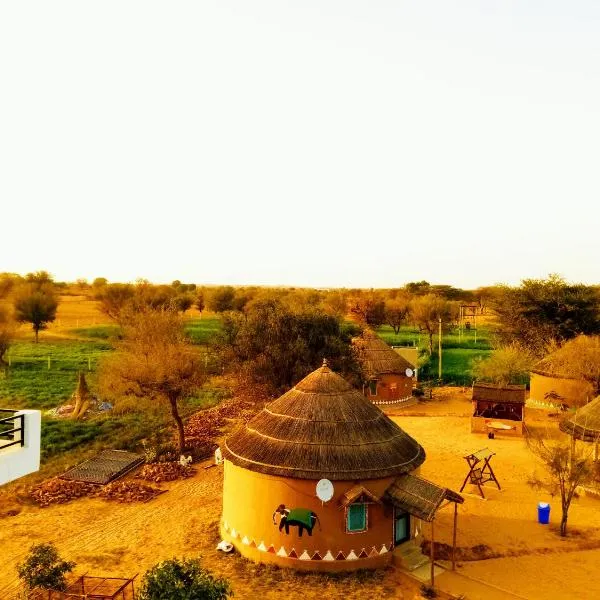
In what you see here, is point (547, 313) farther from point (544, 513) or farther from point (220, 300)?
point (220, 300)

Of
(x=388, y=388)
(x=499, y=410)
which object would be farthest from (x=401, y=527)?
(x=388, y=388)

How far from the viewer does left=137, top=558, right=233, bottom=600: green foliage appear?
12.0m

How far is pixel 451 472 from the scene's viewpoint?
27.1 metres

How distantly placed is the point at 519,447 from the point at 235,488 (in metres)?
19.2

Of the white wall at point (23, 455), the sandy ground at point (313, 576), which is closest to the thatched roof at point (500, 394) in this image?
the sandy ground at point (313, 576)

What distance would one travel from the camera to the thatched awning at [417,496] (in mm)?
16438

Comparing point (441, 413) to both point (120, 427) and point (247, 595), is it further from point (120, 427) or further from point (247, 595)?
point (247, 595)

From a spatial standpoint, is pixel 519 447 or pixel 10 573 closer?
pixel 10 573

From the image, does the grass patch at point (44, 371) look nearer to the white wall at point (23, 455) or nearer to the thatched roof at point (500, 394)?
the thatched roof at point (500, 394)

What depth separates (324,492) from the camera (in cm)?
1666

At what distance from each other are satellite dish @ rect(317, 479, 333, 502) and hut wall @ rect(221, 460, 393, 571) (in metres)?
0.29

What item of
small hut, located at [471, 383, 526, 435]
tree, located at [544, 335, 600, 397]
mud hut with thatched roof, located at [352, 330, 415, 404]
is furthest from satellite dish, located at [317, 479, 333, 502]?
tree, located at [544, 335, 600, 397]

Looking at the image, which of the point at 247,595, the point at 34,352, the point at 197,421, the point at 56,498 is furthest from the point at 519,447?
the point at 34,352

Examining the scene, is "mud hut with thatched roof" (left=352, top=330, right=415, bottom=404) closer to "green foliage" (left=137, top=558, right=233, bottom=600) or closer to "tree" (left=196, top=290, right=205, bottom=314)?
"green foliage" (left=137, top=558, right=233, bottom=600)
